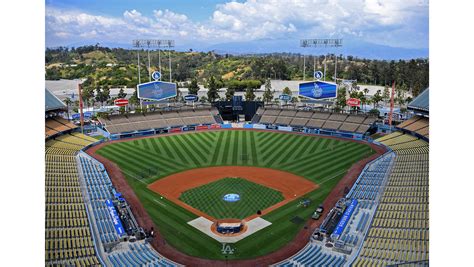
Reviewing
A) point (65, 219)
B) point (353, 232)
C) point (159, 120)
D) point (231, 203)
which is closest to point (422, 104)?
point (353, 232)

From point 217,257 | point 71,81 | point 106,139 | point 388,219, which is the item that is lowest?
point 217,257

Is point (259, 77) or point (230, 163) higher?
point (259, 77)

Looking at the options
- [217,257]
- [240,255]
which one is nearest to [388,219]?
[240,255]

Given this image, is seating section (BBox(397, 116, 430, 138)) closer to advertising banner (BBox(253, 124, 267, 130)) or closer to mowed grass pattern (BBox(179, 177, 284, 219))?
advertising banner (BBox(253, 124, 267, 130))

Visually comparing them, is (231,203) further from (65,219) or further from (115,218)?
(65,219)

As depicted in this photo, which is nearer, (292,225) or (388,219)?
(388,219)

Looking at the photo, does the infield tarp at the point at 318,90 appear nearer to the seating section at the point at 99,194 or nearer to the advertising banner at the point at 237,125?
the advertising banner at the point at 237,125

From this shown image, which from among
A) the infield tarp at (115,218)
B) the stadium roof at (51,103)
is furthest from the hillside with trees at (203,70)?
the infield tarp at (115,218)

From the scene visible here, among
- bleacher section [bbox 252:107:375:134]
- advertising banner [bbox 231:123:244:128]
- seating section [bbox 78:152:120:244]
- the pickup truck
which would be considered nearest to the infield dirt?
the pickup truck

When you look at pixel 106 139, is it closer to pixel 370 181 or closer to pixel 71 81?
pixel 370 181
